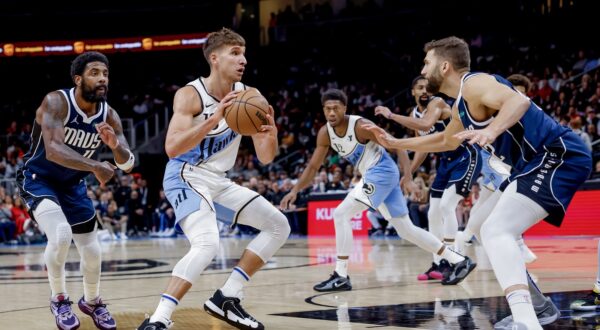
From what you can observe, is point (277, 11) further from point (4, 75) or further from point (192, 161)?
point (192, 161)

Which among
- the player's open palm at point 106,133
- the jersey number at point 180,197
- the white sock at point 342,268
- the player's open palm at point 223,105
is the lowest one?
the white sock at point 342,268

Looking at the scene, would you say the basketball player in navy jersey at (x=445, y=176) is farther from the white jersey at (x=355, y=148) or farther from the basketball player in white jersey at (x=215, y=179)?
the basketball player in white jersey at (x=215, y=179)

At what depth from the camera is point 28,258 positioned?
44.2 feet

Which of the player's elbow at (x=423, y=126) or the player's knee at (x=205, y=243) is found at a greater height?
the player's elbow at (x=423, y=126)

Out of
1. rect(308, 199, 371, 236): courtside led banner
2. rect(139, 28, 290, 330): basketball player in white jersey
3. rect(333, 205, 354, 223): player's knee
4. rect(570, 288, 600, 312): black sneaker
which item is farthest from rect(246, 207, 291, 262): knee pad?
rect(308, 199, 371, 236): courtside led banner

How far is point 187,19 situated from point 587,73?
16142 millimetres

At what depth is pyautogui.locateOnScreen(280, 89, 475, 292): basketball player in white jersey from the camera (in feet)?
26.7

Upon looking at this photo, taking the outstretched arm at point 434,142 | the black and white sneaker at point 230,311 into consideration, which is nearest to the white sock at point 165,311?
the black and white sneaker at point 230,311

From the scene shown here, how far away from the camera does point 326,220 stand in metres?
19.0

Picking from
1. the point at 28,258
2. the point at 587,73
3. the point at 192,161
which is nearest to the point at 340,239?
the point at 192,161

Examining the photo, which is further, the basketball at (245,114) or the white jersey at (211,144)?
the white jersey at (211,144)

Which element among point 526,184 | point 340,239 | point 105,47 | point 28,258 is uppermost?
point 105,47

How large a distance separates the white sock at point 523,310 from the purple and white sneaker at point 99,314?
2.64 meters

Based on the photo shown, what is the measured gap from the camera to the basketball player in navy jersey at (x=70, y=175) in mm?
5676
